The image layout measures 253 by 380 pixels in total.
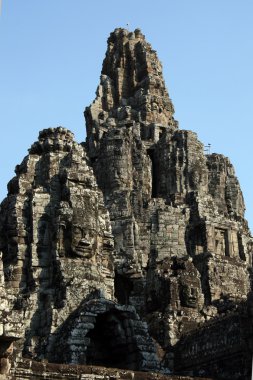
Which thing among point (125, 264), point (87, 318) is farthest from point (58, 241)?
point (125, 264)

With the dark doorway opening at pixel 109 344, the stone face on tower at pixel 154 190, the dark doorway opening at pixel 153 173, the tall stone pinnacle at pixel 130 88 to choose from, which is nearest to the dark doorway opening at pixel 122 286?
the stone face on tower at pixel 154 190

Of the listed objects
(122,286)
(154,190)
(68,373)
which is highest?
(154,190)

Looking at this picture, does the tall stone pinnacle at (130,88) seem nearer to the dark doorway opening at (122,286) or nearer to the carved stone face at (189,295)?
the dark doorway opening at (122,286)

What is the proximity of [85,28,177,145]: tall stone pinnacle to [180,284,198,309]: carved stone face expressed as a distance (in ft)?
121

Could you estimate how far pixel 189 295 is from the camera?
122 feet

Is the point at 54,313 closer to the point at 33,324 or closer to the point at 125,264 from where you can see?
the point at 33,324

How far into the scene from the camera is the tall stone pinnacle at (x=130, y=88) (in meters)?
73.8

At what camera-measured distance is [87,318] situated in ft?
94.6

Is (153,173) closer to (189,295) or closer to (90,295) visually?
(189,295)

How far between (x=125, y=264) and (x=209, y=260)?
30.8 feet

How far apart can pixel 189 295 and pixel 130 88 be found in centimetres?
4432

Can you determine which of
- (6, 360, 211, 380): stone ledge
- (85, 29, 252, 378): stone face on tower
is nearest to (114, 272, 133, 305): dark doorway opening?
(85, 29, 252, 378): stone face on tower

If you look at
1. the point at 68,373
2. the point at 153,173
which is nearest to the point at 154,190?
the point at 153,173

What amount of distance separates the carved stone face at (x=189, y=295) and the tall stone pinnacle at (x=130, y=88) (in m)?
36.9
